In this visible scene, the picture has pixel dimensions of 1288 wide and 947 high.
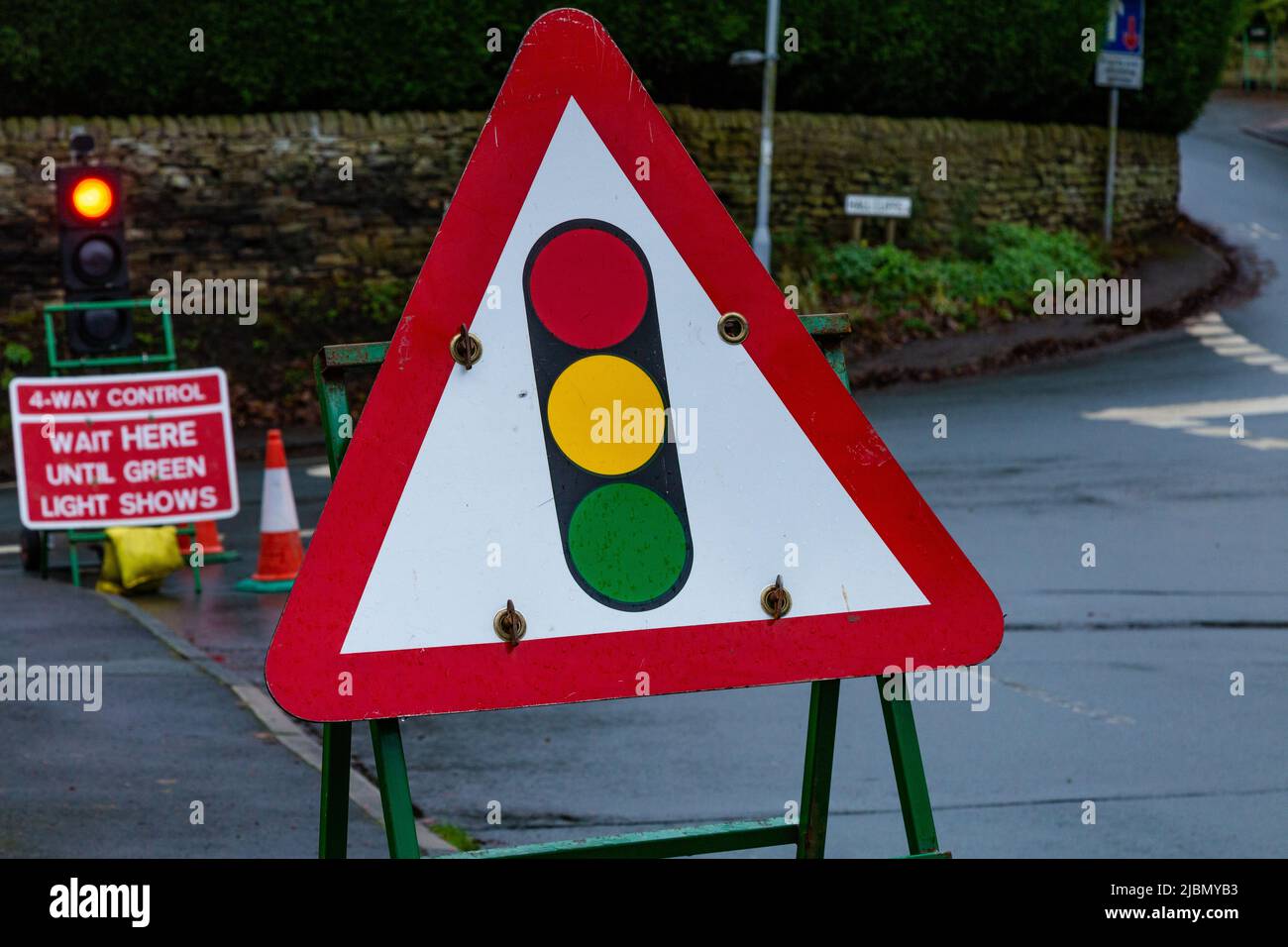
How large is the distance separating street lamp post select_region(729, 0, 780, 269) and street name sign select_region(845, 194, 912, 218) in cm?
111

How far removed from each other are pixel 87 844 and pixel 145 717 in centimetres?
175

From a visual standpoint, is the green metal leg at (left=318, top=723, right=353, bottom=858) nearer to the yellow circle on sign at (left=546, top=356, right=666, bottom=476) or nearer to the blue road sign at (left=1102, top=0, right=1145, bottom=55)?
the yellow circle on sign at (left=546, top=356, right=666, bottom=476)

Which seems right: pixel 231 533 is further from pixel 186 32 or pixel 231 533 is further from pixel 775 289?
pixel 775 289

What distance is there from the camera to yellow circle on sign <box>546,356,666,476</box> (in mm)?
2717

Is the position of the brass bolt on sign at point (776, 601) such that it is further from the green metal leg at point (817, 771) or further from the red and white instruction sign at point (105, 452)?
the red and white instruction sign at point (105, 452)

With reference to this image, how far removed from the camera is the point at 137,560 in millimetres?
10805

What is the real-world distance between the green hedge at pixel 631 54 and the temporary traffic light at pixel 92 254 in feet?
28.1

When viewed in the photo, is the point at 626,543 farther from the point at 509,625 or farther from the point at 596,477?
the point at 509,625

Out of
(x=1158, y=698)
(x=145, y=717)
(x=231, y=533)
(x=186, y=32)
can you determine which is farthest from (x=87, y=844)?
(x=186, y=32)

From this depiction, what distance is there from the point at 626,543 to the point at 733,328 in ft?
A: 1.14

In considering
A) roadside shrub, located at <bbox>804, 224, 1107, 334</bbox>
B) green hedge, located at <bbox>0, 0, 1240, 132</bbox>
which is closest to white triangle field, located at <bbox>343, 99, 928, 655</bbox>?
green hedge, located at <bbox>0, 0, 1240, 132</bbox>

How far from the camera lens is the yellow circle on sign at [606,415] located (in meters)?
2.72

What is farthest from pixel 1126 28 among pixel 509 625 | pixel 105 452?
pixel 509 625

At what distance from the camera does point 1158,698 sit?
7.38 metres
